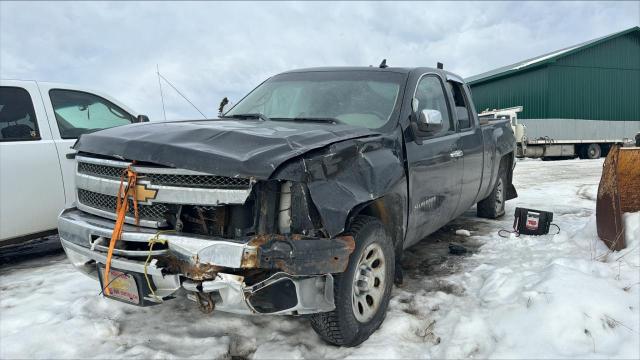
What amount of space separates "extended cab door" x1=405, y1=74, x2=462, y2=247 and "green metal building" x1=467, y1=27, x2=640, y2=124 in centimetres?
2287

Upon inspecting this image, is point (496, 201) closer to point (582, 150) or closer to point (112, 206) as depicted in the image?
point (112, 206)

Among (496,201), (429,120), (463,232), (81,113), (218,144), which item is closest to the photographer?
(218,144)

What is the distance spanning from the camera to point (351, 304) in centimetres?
275

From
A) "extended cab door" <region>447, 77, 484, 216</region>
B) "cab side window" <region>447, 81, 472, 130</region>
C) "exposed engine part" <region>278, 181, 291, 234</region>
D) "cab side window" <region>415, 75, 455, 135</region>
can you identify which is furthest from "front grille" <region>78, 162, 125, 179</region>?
"cab side window" <region>447, 81, 472, 130</region>

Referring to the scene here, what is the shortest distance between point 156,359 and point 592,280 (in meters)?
3.12

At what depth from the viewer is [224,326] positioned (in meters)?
3.24

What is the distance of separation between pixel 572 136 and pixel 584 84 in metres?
3.28

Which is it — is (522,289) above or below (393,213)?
below

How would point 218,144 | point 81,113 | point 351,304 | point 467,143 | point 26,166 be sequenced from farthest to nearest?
1. point 81,113
2. point 467,143
3. point 26,166
4. point 351,304
5. point 218,144

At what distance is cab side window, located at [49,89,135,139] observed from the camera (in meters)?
4.99

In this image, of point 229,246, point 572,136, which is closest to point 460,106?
point 229,246

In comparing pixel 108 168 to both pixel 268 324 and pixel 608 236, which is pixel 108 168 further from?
pixel 608 236

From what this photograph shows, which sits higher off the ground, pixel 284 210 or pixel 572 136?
pixel 284 210

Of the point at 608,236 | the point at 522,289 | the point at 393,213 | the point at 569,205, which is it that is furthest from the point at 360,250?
the point at 569,205
